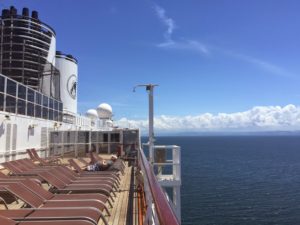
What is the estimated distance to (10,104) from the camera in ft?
41.8

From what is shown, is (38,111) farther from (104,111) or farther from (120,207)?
(104,111)

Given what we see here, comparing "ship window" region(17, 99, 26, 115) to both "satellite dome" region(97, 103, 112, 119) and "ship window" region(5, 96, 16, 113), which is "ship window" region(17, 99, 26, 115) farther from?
"satellite dome" region(97, 103, 112, 119)

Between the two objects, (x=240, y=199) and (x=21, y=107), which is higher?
(x=21, y=107)

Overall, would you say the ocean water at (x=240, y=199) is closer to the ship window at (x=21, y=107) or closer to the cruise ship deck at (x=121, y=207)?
the ship window at (x=21, y=107)

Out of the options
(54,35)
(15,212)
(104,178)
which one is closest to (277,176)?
(54,35)

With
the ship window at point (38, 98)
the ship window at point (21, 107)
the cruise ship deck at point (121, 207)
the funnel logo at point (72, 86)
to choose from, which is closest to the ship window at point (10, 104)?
the ship window at point (21, 107)

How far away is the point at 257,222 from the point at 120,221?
19.3 meters

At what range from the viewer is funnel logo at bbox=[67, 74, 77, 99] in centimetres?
2793

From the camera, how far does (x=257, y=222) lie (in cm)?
2217

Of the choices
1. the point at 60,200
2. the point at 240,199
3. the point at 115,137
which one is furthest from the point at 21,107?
the point at 240,199

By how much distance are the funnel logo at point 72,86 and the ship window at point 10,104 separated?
1477 cm

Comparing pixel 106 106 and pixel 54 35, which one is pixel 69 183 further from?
pixel 106 106

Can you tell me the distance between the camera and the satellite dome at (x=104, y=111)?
4034cm

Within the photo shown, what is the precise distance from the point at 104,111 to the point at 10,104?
2761 centimetres
